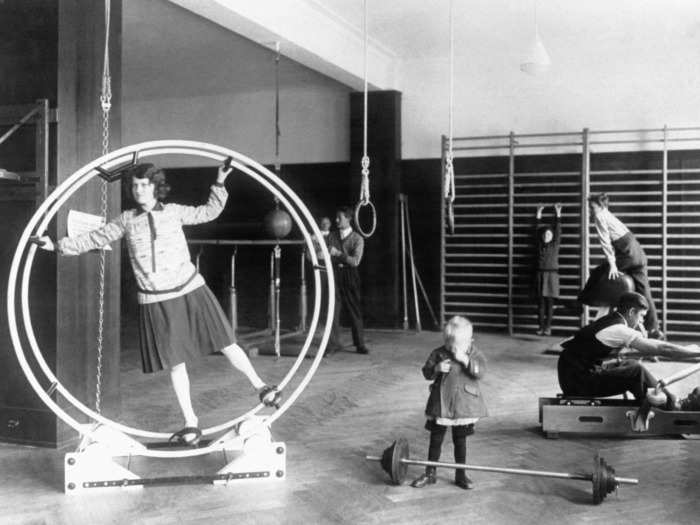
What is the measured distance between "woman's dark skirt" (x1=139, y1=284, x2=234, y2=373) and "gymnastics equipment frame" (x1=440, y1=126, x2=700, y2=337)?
4.64m

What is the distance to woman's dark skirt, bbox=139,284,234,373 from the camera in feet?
13.0

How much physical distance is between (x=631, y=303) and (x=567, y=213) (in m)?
4.35

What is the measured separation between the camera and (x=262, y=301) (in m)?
10.1

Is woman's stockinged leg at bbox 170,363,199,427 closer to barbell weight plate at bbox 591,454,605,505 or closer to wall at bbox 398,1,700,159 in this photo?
barbell weight plate at bbox 591,454,605,505

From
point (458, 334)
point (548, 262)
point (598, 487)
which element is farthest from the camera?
point (548, 262)

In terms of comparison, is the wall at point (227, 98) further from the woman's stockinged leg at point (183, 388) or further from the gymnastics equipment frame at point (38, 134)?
the woman's stockinged leg at point (183, 388)

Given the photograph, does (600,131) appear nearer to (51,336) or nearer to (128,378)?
(128,378)

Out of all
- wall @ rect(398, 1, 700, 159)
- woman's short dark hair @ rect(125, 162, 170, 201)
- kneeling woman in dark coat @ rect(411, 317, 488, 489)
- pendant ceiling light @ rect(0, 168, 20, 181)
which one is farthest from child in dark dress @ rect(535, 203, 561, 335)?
pendant ceiling light @ rect(0, 168, 20, 181)

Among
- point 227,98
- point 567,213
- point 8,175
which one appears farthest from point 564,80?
point 8,175

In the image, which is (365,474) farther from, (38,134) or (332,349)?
(332,349)

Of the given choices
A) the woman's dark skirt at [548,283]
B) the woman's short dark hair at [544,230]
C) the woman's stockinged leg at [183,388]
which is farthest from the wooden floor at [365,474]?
the woman's short dark hair at [544,230]

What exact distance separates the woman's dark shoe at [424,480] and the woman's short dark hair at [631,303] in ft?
5.34

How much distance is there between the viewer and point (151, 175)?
3902 millimetres

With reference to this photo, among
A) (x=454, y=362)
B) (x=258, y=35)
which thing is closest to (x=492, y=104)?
(x=258, y=35)
